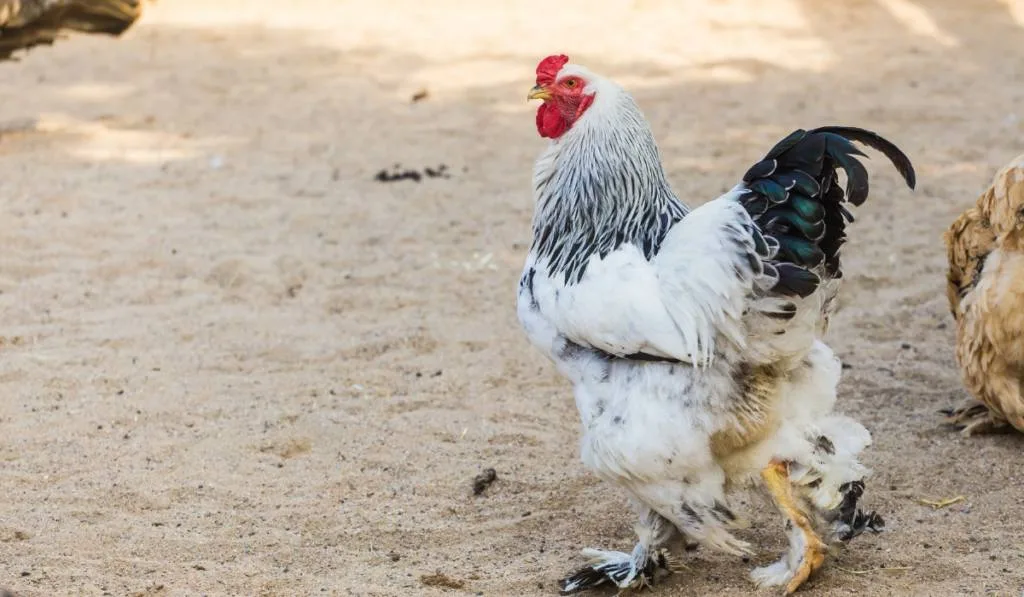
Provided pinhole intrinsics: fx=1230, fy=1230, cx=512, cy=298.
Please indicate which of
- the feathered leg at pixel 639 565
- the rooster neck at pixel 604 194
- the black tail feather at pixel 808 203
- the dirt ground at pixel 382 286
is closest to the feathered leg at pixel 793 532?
the dirt ground at pixel 382 286

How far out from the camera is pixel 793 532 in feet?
12.1

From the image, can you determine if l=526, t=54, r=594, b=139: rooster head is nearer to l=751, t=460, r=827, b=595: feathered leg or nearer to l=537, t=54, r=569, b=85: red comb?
l=537, t=54, r=569, b=85: red comb

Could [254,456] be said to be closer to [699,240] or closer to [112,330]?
[112,330]

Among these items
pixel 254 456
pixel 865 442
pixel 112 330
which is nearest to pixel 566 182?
pixel 865 442

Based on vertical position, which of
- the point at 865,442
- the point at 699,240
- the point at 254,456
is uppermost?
the point at 699,240

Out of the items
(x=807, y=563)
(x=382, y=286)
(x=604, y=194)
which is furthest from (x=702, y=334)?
(x=382, y=286)

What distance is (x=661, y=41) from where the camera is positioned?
1077 cm

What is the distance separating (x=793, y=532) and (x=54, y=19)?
246 inches

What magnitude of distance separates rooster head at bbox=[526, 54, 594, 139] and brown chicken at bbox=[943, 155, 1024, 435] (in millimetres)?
1696

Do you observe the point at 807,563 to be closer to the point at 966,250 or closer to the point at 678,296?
the point at 678,296

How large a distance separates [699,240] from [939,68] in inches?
286

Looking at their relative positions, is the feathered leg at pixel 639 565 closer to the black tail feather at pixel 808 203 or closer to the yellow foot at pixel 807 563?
the yellow foot at pixel 807 563

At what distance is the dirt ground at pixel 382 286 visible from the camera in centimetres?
411

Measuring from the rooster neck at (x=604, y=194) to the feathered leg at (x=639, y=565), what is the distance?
0.81 metres
